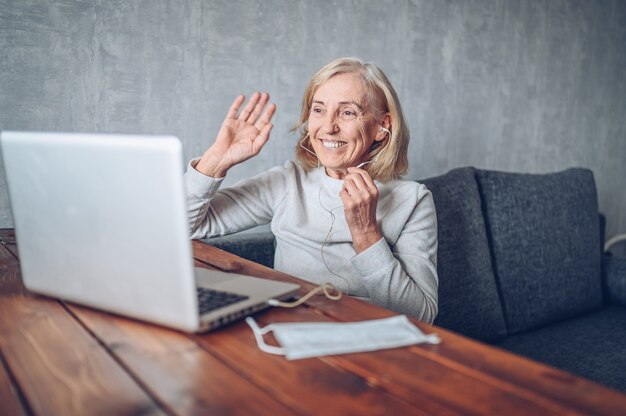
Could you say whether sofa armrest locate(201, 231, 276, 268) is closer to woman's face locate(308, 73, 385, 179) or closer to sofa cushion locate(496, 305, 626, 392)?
woman's face locate(308, 73, 385, 179)

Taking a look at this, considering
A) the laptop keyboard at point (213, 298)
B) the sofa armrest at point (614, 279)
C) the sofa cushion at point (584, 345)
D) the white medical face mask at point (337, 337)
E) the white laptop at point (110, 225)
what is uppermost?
the white laptop at point (110, 225)

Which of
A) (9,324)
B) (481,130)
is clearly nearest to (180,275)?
(9,324)

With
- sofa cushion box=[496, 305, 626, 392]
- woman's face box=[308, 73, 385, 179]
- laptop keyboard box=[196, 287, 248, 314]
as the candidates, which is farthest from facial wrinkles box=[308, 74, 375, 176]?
sofa cushion box=[496, 305, 626, 392]

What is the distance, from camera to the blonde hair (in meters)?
1.55

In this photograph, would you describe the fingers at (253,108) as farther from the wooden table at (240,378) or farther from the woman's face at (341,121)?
the wooden table at (240,378)

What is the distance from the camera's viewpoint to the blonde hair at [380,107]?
1.55 metres

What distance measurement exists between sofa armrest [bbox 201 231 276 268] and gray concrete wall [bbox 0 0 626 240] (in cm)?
26

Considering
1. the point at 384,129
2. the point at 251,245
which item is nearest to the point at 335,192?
the point at 384,129

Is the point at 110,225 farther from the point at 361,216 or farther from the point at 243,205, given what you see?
the point at 243,205

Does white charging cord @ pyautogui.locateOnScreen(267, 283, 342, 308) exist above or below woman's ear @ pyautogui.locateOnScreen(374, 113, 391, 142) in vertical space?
below

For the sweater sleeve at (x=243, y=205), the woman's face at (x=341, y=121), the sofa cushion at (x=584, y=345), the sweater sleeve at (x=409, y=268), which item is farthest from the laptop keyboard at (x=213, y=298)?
the sofa cushion at (x=584, y=345)

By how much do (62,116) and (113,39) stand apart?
0.26 m

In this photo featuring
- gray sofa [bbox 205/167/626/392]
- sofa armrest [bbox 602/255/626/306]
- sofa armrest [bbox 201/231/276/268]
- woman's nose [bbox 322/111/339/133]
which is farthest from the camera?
sofa armrest [bbox 602/255/626/306]

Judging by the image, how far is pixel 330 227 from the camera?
1.51 meters
